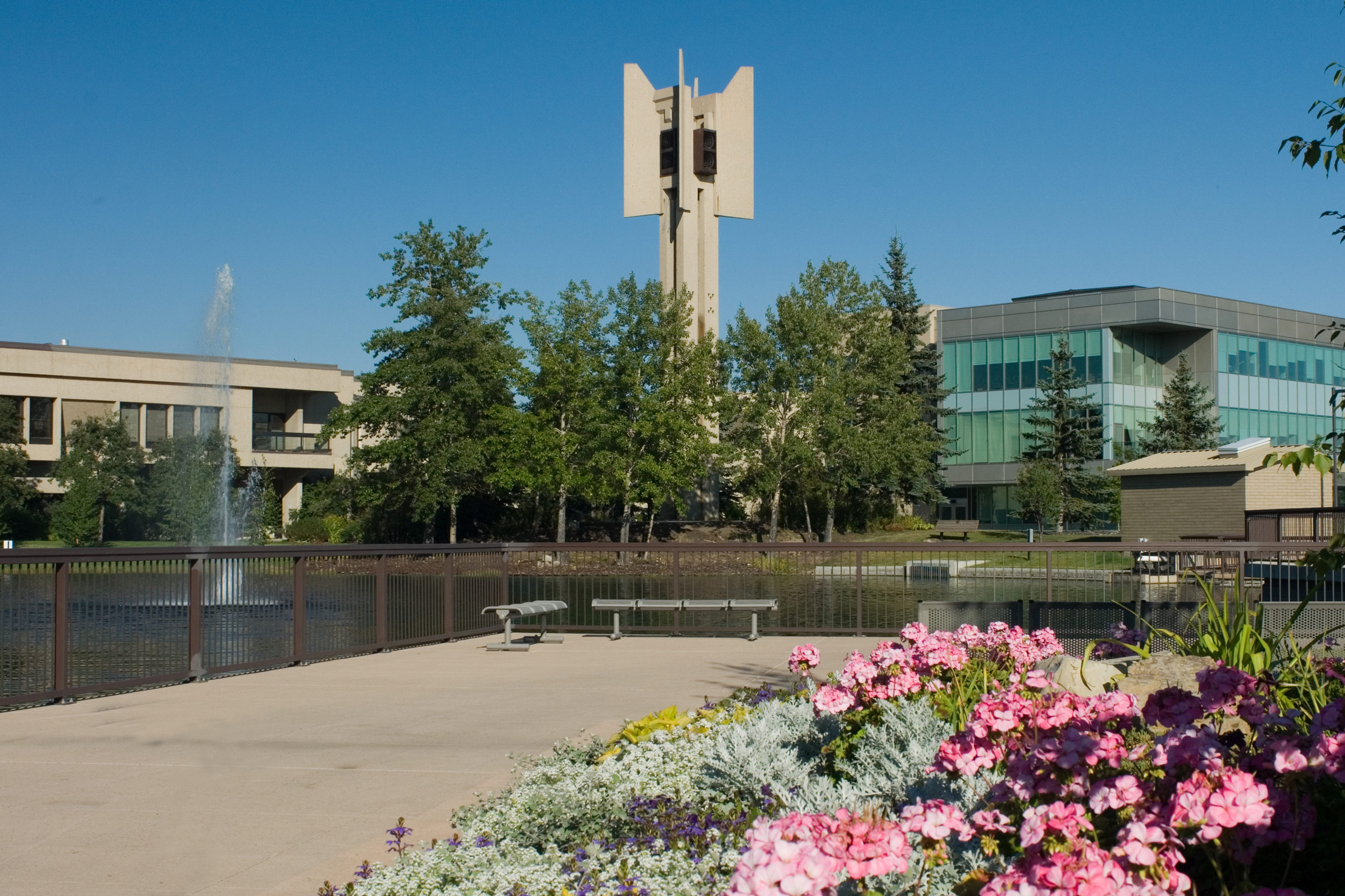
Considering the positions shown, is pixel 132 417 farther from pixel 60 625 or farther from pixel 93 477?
pixel 60 625

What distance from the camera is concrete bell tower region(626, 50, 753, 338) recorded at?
54.3m

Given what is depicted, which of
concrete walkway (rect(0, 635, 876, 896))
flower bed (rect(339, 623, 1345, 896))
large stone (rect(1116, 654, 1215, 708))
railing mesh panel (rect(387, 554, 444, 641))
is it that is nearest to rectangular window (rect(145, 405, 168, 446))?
railing mesh panel (rect(387, 554, 444, 641))

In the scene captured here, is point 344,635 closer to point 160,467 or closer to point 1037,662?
point 1037,662

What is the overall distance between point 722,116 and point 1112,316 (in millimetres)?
25428

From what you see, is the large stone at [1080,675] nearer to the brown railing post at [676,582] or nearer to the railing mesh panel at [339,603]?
the railing mesh panel at [339,603]

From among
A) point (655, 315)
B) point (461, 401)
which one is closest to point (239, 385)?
point (461, 401)

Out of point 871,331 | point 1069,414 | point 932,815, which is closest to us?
point 932,815

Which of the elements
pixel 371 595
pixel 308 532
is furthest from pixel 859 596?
pixel 308 532

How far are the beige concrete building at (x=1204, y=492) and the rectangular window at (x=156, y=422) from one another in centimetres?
4619

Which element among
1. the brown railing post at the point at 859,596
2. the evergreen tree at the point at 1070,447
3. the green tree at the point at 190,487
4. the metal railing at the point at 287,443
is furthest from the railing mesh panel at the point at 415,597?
the metal railing at the point at 287,443

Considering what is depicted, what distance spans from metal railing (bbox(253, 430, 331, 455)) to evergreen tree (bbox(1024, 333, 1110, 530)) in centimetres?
3696

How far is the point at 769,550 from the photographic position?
1652 cm

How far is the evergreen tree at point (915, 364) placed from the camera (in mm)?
61906

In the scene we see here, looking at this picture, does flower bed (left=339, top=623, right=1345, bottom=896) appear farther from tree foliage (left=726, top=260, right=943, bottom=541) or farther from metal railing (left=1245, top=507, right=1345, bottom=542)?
tree foliage (left=726, top=260, right=943, bottom=541)
